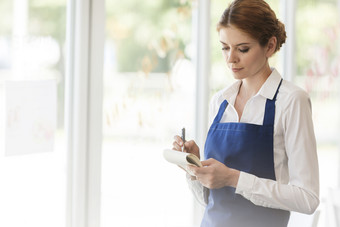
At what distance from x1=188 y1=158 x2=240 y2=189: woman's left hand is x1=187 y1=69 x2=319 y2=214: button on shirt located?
0.03 metres

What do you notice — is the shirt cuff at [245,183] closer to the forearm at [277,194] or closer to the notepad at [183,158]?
the forearm at [277,194]

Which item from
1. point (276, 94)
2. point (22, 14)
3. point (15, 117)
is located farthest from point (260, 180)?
point (22, 14)

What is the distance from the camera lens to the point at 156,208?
9.55 ft

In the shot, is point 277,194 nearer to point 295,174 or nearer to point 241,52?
point 295,174

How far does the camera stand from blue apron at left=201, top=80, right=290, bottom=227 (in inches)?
59.9

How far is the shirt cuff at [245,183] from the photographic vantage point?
1460 mm

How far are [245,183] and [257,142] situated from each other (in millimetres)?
155

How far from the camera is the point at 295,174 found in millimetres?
1432

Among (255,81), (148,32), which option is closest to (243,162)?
(255,81)

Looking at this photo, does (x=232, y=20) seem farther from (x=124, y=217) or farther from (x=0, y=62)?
(x=124, y=217)

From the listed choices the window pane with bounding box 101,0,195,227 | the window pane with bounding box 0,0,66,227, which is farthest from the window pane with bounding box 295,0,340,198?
the window pane with bounding box 0,0,66,227

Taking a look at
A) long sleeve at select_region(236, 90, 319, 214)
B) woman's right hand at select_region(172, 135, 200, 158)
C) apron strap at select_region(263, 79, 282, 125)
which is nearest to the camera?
long sleeve at select_region(236, 90, 319, 214)

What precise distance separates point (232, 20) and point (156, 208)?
169 cm

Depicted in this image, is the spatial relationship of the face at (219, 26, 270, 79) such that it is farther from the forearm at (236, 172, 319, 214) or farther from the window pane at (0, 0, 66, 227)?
the window pane at (0, 0, 66, 227)
